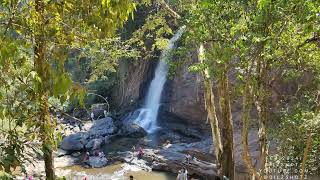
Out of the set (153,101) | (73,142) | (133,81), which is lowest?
(73,142)

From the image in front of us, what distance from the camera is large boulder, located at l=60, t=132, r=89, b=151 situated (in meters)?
21.2

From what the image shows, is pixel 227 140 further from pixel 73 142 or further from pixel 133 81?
pixel 133 81

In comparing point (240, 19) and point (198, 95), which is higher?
point (240, 19)

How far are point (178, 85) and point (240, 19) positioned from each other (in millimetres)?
16669

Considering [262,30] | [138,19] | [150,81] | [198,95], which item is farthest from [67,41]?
[150,81]

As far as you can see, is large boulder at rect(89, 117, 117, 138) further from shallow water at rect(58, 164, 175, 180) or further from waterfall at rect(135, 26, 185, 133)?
shallow water at rect(58, 164, 175, 180)

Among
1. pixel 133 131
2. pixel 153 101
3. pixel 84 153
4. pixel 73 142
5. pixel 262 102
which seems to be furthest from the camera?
pixel 153 101

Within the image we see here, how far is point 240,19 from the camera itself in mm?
6434

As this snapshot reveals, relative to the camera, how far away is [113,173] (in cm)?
1727

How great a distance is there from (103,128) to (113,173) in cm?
718

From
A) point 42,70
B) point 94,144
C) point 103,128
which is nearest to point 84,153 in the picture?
point 94,144

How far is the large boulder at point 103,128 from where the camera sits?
77.0 feet

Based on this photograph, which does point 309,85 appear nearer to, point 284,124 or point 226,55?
point 284,124

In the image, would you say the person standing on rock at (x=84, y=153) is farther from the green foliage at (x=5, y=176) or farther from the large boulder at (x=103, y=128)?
the green foliage at (x=5, y=176)
